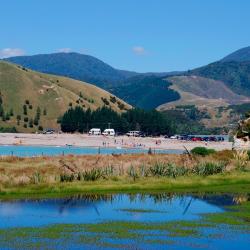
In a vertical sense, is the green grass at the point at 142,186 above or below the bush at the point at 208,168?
below

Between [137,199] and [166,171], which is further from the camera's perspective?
[166,171]

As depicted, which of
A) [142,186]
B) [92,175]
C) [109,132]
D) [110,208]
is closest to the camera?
[110,208]

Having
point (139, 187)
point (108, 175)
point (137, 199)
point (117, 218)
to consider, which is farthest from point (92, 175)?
point (117, 218)

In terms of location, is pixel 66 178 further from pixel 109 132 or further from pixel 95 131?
pixel 109 132

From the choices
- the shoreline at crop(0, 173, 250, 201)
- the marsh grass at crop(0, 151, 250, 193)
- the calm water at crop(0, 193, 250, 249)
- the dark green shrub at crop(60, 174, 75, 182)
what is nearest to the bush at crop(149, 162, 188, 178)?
the marsh grass at crop(0, 151, 250, 193)

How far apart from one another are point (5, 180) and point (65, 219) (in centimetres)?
1366

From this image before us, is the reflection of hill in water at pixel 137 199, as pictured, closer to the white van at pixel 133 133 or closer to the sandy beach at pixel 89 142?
the sandy beach at pixel 89 142

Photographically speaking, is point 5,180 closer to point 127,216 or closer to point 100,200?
point 100,200

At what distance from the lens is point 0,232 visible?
97.1 ft

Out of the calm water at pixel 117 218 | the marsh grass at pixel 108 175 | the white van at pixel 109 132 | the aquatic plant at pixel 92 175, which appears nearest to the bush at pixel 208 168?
the marsh grass at pixel 108 175

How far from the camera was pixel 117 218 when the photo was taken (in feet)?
113

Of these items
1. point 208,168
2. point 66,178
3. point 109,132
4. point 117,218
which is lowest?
point 117,218

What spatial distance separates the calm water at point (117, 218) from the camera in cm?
2770

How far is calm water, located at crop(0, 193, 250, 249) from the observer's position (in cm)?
2770
